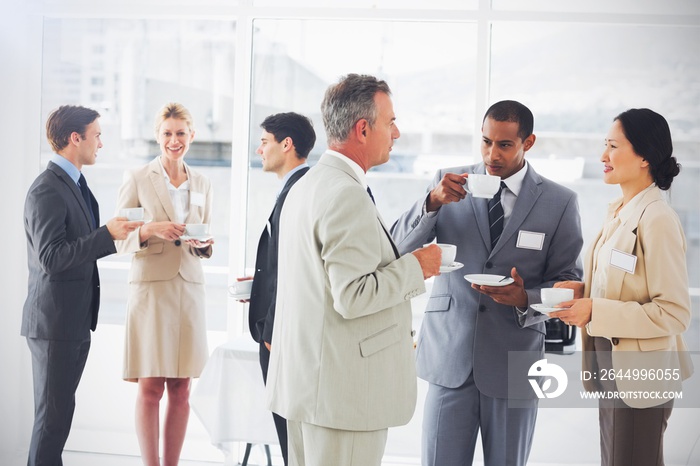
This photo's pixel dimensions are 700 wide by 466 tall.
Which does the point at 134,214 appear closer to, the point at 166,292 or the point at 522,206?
the point at 166,292

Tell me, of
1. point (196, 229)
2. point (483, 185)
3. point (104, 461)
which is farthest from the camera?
point (104, 461)

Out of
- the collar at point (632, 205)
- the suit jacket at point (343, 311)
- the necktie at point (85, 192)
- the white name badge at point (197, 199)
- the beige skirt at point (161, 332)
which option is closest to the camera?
the suit jacket at point (343, 311)

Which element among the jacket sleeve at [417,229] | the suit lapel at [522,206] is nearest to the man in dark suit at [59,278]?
the jacket sleeve at [417,229]

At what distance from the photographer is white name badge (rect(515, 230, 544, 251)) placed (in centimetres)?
250

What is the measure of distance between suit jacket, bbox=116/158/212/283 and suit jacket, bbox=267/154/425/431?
1521mm

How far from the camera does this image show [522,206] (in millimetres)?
2527

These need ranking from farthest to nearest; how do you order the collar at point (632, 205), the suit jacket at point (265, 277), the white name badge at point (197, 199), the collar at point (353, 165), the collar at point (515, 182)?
the white name badge at point (197, 199)
the suit jacket at point (265, 277)
the collar at point (515, 182)
the collar at point (632, 205)
the collar at point (353, 165)

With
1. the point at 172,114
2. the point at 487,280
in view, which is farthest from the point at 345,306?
the point at 172,114

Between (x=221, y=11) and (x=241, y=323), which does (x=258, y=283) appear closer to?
(x=241, y=323)

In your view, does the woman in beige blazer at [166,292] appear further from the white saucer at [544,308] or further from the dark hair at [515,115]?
the white saucer at [544,308]

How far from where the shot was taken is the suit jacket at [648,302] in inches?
88.1

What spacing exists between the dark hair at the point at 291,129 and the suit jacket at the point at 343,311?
101 cm

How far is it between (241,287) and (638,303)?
1.56 m

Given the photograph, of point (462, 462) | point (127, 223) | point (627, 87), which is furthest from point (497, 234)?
point (627, 87)
